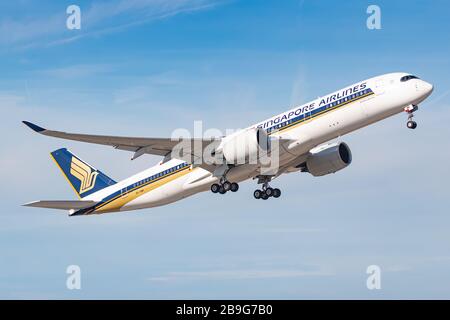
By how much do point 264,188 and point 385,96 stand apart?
10.9m

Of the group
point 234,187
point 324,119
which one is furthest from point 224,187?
point 324,119

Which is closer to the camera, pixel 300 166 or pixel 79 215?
pixel 300 166

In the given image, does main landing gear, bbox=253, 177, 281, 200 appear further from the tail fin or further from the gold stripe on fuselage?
the tail fin

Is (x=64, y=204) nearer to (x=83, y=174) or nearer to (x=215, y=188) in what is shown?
(x=83, y=174)

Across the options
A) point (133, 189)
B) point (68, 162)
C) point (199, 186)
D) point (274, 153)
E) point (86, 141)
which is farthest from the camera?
point (68, 162)

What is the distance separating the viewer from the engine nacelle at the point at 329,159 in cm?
4531

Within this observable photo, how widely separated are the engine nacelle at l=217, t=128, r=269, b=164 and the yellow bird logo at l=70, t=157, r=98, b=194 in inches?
539

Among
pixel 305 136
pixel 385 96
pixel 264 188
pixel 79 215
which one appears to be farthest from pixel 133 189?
pixel 385 96

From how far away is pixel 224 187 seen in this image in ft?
142

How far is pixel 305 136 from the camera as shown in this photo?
133 ft

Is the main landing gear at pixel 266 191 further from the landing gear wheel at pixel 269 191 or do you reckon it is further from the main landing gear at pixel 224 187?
the main landing gear at pixel 224 187

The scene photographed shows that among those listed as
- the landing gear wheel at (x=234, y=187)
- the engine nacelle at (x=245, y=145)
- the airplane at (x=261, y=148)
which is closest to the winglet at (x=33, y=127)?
the airplane at (x=261, y=148)

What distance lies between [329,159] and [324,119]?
571 cm

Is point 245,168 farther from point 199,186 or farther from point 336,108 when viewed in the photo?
point 336,108
